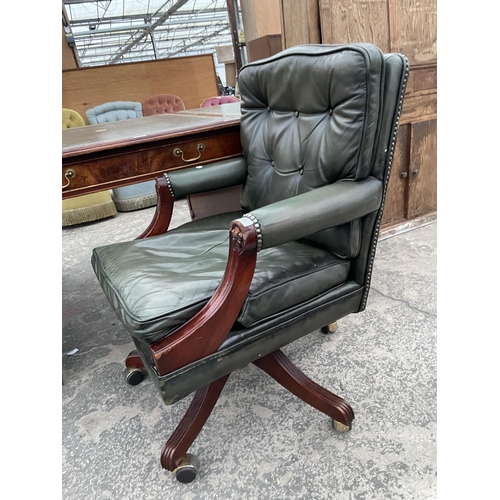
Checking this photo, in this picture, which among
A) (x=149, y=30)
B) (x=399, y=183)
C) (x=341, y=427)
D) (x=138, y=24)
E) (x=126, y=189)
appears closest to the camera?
(x=341, y=427)

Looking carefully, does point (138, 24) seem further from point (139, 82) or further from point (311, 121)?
point (311, 121)

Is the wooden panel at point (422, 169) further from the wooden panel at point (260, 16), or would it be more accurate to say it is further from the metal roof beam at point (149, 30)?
the metal roof beam at point (149, 30)

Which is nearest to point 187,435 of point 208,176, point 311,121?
point 208,176

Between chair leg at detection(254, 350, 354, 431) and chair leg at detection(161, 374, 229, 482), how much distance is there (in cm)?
14

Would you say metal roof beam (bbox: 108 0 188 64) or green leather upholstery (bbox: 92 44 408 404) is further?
metal roof beam (bbox: 108 0 188 64)

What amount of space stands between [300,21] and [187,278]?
4.64ft

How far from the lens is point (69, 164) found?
133 centimetres

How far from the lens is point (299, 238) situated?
934 millimetres

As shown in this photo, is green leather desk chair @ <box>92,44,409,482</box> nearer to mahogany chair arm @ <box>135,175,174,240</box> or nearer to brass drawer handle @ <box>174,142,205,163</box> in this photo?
mahogany chair arm @ <box>135,175,174,240</box>

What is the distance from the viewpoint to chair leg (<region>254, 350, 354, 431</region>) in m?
1.17

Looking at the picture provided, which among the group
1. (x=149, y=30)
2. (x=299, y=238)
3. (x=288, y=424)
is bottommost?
(x=288, y=424)

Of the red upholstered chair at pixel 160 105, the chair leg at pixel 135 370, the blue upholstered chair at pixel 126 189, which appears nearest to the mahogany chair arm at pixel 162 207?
the chair leg at pixel 135 370

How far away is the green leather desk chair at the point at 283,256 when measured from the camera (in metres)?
0.90

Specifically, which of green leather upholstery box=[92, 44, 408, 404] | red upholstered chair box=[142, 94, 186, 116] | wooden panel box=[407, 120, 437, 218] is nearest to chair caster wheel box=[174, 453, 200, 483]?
green leather upholstery box=[92, 44, 408, 404]
